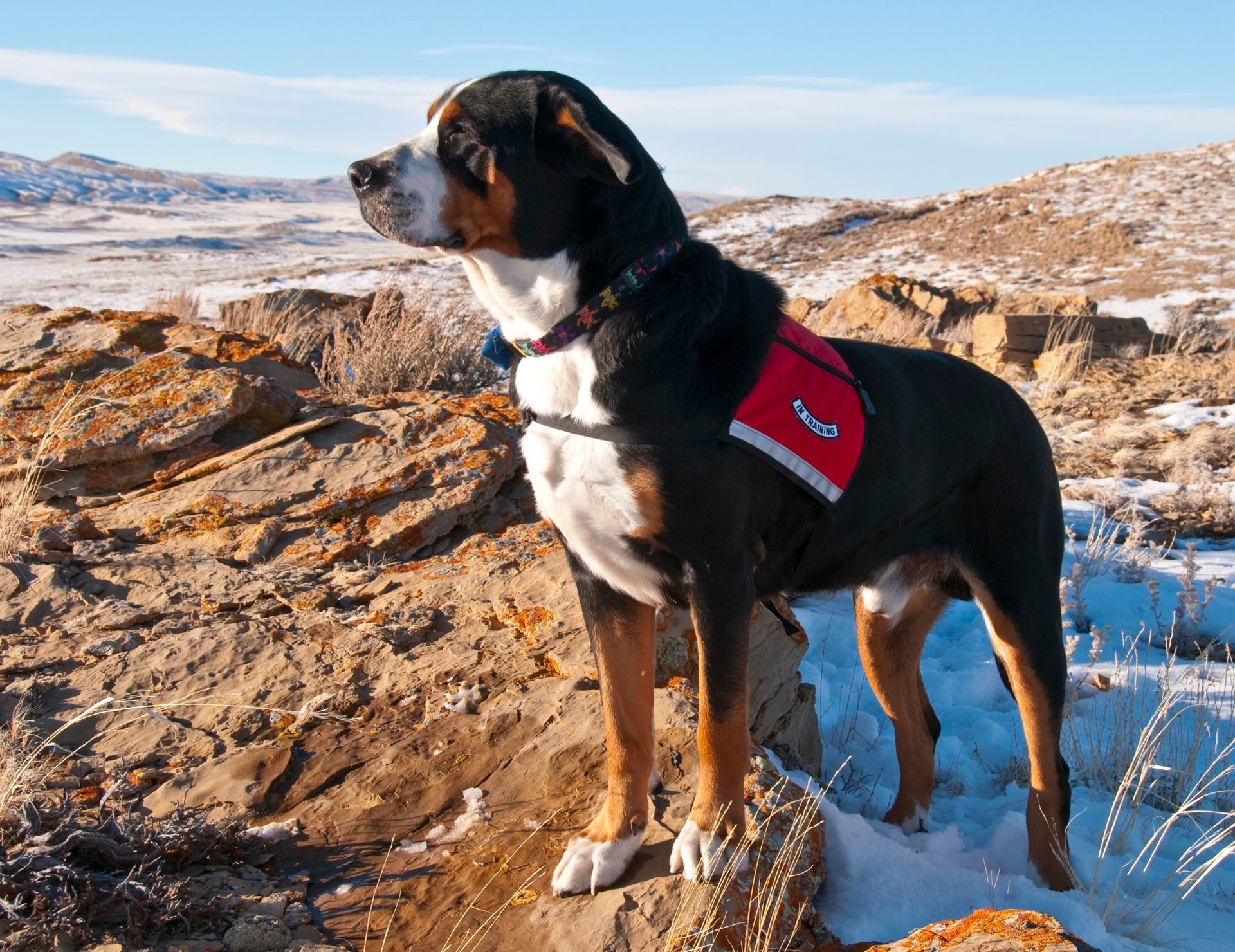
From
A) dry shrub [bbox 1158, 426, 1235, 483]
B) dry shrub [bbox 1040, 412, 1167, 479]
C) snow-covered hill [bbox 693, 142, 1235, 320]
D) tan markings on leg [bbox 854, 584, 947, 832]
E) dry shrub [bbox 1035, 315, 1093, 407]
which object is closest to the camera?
tan markings on leg [bbox 854, 584, 947, 832]

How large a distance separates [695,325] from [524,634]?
168 centimetres

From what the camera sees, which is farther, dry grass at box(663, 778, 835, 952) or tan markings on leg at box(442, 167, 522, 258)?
tan markings on leg at box(442, 167, 522, 258)

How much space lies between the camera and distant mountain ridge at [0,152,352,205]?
111375 mm

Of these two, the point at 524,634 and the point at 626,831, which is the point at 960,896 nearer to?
the point at 626,831

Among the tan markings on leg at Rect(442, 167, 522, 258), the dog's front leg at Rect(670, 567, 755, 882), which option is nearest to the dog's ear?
the tan markings on leg at Rect(442, 167, 522, 258)

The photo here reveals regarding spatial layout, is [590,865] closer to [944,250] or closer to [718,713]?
[718,713]

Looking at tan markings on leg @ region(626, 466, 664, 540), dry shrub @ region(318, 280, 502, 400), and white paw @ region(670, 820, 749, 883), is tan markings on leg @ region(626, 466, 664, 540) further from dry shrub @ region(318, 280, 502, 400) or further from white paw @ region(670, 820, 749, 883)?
dry shrub @ region(318, 280, 502, 400)

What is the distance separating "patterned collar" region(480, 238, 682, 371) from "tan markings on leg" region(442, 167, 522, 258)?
0.24 metres

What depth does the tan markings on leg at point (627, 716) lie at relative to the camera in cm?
265

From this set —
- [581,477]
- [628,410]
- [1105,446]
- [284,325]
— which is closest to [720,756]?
[581,477]

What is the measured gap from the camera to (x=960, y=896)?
9.32 feet

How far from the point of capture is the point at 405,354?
7.16 metres

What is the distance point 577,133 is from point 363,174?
0.60 metres

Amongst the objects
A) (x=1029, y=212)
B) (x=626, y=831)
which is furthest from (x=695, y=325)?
(x=1029, y=212)
